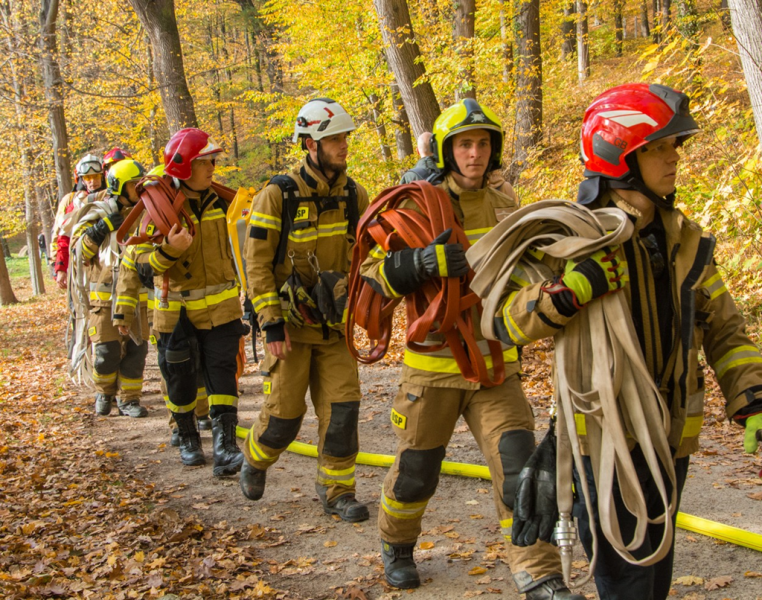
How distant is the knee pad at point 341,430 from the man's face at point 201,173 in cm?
225

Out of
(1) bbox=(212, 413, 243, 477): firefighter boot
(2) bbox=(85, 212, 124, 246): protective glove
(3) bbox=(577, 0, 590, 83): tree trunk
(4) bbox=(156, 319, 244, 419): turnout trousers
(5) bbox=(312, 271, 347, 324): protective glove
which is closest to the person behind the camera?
(5) bbox=(312, 271, 347, 324): protective glove

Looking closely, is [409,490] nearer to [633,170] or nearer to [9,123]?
[633,170]

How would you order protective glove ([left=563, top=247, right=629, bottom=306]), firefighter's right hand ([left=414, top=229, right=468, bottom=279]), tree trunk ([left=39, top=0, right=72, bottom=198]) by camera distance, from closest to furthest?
protective glove ([left=563, top=247, right=629, bottom=306]) → firefighter's right hand ([left=414, top=229, right=468, bottom=279]) → tree trunk ([left=39, top=0, right=72, bottom=198])

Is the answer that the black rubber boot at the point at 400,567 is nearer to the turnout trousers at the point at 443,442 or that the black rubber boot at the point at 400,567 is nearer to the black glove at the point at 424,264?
the turnout trousers at the point at 443,442

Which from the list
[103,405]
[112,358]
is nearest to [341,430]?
[112,358]

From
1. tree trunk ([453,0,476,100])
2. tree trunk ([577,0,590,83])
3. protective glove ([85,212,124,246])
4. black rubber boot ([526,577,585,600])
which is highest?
tree trunk ([577,0,590,83])

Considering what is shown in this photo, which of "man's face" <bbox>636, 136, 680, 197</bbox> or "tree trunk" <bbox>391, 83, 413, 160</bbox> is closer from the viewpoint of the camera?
"man's face" <bbox>636, 136, 680, 197</bbox>

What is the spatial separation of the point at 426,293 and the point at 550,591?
56.5 inches

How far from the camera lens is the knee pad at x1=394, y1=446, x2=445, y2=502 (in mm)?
3713

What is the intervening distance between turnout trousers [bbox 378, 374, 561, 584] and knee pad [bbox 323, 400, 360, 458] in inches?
43.6

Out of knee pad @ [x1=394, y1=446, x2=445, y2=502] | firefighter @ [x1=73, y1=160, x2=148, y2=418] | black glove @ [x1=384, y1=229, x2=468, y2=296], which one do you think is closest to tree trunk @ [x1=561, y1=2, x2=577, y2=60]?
firefighter @ [x1=73, y1=160, x2=148, y2=418]

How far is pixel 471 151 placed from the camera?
12.1ft

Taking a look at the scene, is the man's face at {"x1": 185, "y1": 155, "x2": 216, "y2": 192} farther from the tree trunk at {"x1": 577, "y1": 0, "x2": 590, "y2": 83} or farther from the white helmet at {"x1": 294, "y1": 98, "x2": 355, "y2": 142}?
the tree trunk at {"x1": 577, "y1": 0, "x2": 590, "y2": 83}

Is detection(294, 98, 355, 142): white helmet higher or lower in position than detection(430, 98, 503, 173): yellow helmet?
higher
